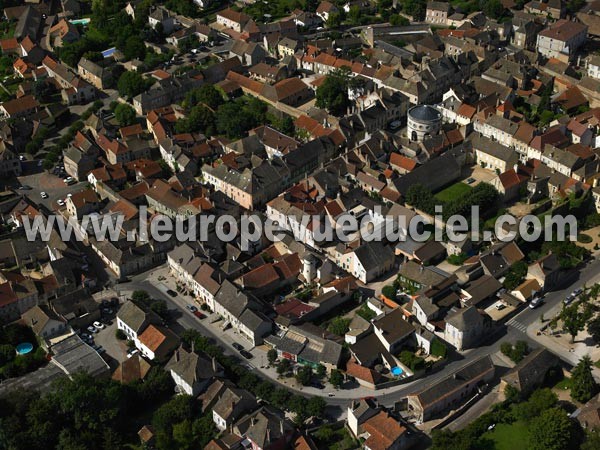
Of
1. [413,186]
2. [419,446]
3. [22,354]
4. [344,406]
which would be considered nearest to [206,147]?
[413,186]

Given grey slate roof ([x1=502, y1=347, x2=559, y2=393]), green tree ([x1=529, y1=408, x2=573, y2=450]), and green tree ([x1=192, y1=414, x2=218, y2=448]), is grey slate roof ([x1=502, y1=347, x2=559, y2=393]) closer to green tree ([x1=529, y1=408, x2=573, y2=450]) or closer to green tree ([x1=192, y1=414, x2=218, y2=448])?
green tree ([x1=529, y1=408, x2=573, y2=450])

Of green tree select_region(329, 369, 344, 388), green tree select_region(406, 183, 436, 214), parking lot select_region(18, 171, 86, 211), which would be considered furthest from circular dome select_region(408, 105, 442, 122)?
green tree select_region(329, 369, 344, 388)

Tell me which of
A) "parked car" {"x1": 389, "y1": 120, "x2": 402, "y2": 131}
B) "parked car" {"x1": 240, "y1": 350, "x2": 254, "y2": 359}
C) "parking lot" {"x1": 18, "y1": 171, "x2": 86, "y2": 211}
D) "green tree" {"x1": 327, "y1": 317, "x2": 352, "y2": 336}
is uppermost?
"parked car" {"x1": 389, "y1": 120, "x2": 402, "y2": 131}

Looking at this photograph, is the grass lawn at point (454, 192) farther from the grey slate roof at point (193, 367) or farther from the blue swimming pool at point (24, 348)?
the blue swimming pool at point (24, 348)

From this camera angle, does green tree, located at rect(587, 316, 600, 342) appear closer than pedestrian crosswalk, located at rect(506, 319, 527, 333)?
Yes

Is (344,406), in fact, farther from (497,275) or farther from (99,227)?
(99,227)

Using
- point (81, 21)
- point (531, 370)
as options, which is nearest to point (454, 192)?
point (531, 370)

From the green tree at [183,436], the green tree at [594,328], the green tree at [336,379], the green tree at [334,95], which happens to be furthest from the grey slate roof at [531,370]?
the green tree at [334,95]
